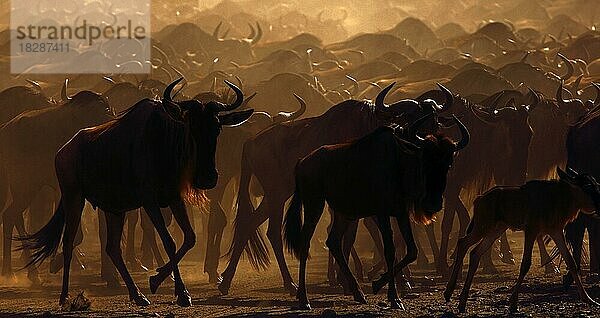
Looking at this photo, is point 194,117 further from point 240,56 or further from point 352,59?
point 352,59

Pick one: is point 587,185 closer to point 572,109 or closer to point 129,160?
point 129,160

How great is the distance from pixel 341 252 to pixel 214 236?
11.1 feet

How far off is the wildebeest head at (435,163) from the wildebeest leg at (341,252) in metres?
0.98

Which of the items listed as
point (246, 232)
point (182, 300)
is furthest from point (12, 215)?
point (182, 300)

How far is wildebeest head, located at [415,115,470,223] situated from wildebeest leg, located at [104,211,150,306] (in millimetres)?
2579

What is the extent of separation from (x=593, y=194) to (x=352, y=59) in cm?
2604

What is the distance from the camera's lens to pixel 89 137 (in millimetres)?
9742

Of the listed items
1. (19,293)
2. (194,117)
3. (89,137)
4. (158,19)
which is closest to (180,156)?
(194,117)

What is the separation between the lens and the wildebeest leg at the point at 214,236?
11812mm

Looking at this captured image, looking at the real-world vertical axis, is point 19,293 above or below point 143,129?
below

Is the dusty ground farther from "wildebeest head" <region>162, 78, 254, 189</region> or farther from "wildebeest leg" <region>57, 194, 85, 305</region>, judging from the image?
"wildebeest head" <region>162, 78, 254, 189</region>

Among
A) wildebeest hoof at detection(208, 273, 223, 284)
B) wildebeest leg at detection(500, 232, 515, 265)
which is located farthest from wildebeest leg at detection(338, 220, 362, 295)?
wildebeest leg at detection(500, 232, 515, 265)

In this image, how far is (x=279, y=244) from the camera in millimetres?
10609

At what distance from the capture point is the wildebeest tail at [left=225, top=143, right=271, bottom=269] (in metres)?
11.0
